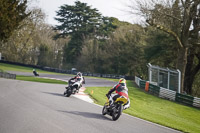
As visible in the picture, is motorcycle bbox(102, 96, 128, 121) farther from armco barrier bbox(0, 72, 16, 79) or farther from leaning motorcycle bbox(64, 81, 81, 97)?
armco barrier bbox(0, 72, 16, 79)

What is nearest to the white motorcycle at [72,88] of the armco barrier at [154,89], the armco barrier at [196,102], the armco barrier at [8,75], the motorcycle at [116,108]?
the motorcycle at [116,108]

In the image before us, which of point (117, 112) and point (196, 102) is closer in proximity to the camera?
point (117, 112)

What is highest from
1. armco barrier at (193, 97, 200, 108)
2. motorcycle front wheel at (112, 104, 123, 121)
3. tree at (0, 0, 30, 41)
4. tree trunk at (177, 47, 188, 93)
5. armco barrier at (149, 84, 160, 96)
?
tree at (0, 0, 30, 41)

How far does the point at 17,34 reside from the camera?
58.0 metres

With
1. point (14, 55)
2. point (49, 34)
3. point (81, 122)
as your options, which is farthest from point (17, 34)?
point (81, 122)

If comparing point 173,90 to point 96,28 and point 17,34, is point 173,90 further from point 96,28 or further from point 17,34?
point 96,28

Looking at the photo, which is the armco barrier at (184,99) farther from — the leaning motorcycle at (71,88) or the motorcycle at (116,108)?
the motorcycle at (116,108)

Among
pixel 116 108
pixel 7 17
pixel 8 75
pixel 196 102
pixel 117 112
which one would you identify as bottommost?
pixel 196 102

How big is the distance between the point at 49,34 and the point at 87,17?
91.4ft

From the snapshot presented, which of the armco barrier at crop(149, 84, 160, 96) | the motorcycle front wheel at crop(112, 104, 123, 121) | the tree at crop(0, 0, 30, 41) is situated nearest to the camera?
the motorcycle front wheel at crop(112, 104, 123, 121)

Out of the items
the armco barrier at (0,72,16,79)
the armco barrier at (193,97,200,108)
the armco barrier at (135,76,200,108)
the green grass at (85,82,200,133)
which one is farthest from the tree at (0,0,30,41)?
the armco barrier at (193,97,200,108)

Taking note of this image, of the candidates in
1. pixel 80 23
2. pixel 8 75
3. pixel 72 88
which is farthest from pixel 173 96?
pixel 80 23

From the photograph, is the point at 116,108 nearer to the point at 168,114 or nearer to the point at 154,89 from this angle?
the point at 168,114

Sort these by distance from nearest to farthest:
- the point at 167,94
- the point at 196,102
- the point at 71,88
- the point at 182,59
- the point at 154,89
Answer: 1. the point at 71,88
2. the point at 196,102
3. the point at 167,94
4. the point at 154,89
5. the point at 182,59
